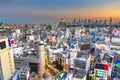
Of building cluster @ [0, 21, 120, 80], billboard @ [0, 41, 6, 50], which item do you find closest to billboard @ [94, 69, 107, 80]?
building cluster @ [0, 21, 120, 80]

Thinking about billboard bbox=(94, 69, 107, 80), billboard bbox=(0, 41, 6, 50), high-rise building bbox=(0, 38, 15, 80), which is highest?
billboard bbox=(0, 41, 6, 50)

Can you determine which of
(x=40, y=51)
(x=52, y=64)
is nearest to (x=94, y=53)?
(x=52, y=64)

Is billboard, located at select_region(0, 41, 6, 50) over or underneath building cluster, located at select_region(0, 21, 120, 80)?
over

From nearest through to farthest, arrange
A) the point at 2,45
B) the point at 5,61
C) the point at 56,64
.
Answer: the point at 2,45 < the point at 5,61 < the point at 56,64

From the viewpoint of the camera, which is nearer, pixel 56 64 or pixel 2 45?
pixel 2 45

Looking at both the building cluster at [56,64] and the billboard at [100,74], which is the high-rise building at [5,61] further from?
the billboard at [100,74]

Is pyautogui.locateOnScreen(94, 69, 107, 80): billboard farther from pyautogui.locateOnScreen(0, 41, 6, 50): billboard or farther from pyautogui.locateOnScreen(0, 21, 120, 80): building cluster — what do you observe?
pyautogui.locateOnScreen(0, 41, 6, 50): billboard

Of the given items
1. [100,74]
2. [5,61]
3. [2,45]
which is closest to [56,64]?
[100,74]

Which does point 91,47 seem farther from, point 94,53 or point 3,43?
point 3,43

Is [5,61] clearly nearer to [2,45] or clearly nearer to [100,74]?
[2,45]
